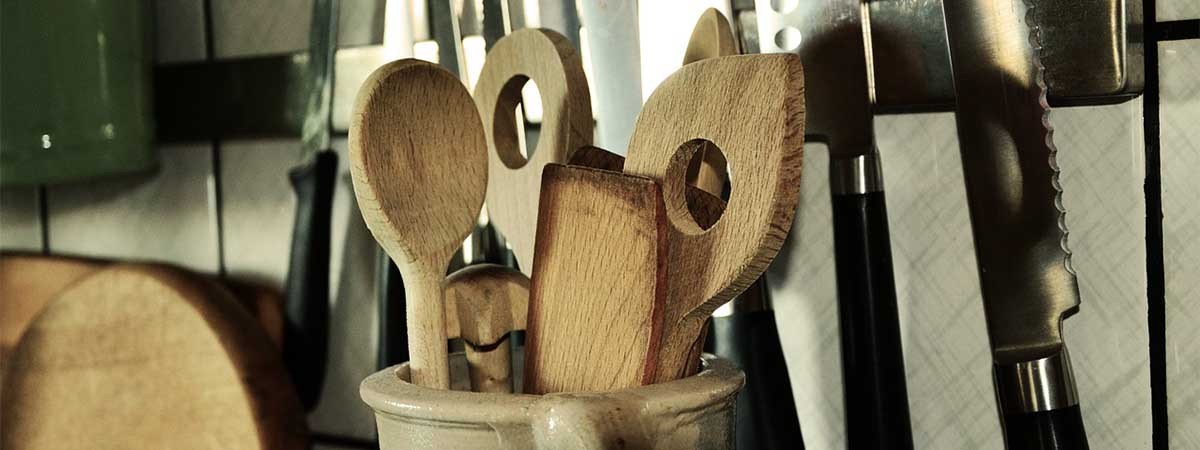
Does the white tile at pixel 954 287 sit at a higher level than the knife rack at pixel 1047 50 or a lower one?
lower

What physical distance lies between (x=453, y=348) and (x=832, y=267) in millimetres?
219

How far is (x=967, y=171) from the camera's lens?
392 millimetres

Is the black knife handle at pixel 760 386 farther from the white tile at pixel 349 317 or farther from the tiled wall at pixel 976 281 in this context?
the white tile at pixel 349 317

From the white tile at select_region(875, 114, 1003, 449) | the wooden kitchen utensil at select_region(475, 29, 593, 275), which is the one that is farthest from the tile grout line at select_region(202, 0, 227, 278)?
the white tile at select_region(875, 114, 1003, 449)

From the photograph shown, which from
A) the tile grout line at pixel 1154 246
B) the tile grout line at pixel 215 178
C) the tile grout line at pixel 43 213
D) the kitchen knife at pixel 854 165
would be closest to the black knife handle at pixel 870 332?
the kitchen knife at pixel 854 165

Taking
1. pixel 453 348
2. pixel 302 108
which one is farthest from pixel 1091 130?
pixel 302 108

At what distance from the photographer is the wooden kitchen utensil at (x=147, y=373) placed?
23.6 inches

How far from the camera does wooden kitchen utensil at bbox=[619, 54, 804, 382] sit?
10.9 inches

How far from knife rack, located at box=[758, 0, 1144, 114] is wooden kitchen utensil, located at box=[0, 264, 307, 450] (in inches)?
14.5

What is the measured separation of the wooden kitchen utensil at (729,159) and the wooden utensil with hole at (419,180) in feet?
0.21

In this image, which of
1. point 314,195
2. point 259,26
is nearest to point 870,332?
point 314,195

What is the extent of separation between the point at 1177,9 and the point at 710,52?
19 cm

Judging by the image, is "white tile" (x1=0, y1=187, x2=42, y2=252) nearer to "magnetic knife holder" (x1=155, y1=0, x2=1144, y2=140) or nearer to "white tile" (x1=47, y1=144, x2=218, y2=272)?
"white tile" (x1=47, y1=144, x2=218, y2=272)

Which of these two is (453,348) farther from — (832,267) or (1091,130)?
(1091,130)
